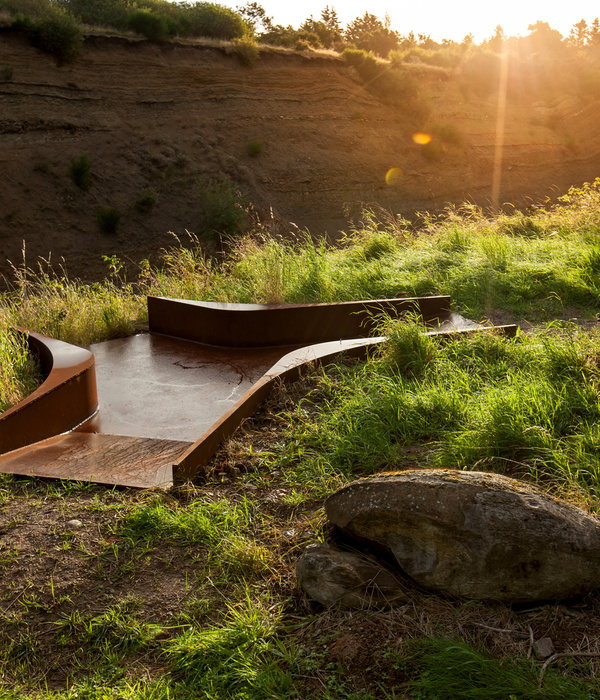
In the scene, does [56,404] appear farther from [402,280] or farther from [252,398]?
[402,280]

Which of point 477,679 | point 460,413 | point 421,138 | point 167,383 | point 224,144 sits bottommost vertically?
point 167,383

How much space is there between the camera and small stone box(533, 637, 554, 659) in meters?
1.80

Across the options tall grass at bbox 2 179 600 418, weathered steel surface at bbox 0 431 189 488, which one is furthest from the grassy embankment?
tall grass at bbox 2 179 600 418

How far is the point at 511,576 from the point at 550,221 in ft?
26.5

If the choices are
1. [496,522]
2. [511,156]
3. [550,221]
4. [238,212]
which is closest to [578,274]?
[550,221]

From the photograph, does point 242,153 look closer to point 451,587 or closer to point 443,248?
point 443,248

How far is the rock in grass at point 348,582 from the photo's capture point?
6.94 feet

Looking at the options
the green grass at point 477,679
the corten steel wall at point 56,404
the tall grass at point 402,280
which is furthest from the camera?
the tall grass at point 402,280

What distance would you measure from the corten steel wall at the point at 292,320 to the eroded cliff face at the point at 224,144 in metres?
13.4

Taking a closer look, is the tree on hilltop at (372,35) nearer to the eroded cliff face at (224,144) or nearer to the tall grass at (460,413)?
the eroded cliff face at (224,144)

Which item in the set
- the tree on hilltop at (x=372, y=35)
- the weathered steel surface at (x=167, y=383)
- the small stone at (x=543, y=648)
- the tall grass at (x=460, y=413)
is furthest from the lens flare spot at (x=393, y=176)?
the small stone at (x=543, y=648)

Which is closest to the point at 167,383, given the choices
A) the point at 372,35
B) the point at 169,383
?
the point at 169,383

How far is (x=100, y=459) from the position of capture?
3490 mm

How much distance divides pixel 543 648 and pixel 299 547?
992 mm
